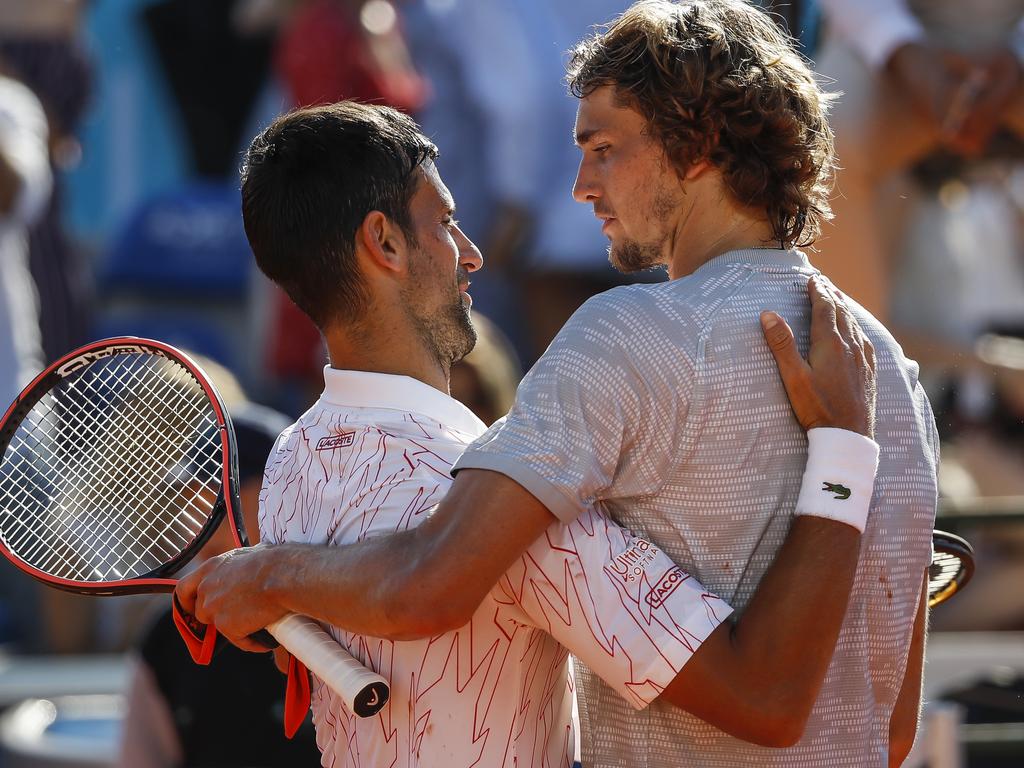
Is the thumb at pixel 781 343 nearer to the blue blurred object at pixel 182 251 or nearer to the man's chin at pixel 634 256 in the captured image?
the man's chin at pixel 634 256

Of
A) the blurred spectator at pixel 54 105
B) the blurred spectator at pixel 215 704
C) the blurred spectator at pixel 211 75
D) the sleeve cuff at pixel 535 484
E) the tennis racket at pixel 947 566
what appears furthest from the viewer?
the blurred spectator at pixel 211 75

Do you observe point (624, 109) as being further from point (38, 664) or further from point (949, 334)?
point (38, 664)

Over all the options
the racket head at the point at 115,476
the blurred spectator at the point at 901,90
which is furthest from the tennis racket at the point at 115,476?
the blurred spectator at the point at 901,90

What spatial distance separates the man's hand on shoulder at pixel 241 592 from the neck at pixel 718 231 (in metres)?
0.62

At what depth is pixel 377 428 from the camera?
175 centimetres

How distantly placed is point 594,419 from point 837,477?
28 centimetres

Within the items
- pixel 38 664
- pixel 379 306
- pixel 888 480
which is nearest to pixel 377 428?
pixel 379 306

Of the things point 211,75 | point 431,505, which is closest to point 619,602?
point 431,505

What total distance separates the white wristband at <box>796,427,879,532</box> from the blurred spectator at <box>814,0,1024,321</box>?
1.95 metres

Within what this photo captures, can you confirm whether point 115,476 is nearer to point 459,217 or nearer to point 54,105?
point 459,217

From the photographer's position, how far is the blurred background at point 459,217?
3553 millimetres

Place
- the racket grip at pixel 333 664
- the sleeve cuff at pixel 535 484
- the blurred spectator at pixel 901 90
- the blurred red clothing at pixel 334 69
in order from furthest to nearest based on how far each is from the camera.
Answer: the blurred red clothing at pixel 334 69, the blurred spectator at pixel 901 90, the racket grip at pixel 333 664, the sleeve cuff at pixel 535 484

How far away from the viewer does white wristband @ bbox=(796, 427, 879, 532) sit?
1.57m

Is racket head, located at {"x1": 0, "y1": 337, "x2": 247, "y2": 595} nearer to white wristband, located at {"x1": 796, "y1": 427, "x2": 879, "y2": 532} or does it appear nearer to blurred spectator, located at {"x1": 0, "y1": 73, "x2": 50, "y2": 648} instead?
white wristband, located at {"x1": 796, "y1": 427, "x2": 879, "y2": 532}
